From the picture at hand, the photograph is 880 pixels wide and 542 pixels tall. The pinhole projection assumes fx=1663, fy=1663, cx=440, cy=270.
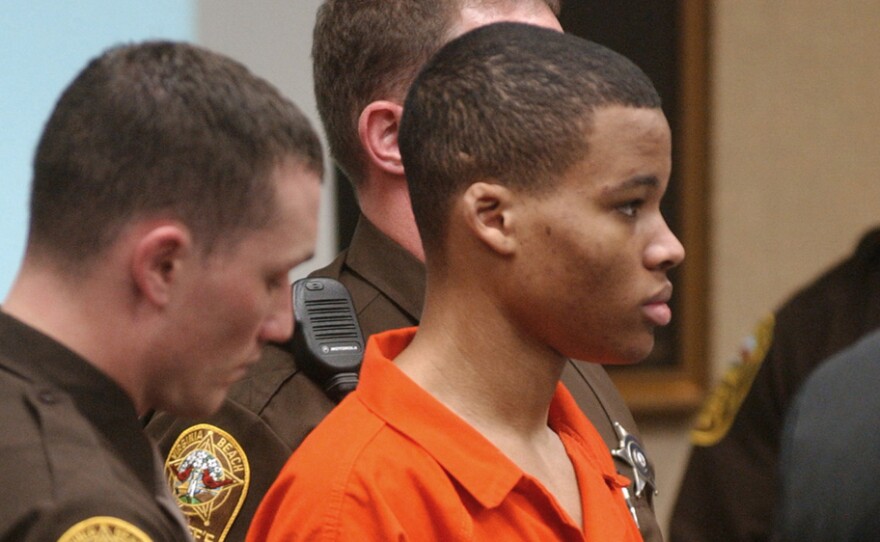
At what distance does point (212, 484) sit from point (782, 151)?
7.52ft

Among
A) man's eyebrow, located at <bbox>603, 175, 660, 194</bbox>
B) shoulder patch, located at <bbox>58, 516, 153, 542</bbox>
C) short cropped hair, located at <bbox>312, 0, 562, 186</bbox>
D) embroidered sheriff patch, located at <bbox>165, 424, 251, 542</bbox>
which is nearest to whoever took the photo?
shoulder patch, located at <bbox>58, 516, 153, 542</bbox>

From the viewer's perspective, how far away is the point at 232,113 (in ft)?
4.10

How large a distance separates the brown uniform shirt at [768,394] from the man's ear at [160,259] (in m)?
1.29

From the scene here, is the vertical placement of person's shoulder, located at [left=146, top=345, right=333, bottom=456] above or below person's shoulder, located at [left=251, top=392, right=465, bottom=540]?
below

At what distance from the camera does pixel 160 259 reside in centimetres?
121

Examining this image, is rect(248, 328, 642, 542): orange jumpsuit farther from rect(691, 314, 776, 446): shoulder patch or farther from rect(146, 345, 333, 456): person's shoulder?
rect(691, 314, 776, 446): shoulder patch

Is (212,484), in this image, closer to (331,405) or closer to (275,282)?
(331,405)

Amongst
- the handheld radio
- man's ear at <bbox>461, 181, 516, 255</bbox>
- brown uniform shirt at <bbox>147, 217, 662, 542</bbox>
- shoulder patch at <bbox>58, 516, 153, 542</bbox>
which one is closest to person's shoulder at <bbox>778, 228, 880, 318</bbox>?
brown uniform shirt at <bbox>147, 217, 662, 542</bbox>

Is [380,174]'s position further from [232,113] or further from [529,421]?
[232,113]

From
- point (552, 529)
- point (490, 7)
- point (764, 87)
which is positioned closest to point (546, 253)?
Result: point (552, 529)

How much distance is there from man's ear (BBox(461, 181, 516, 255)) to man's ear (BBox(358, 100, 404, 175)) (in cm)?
37

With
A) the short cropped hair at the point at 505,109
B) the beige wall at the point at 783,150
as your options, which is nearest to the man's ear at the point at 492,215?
the short cropped hair at the point at 505,109

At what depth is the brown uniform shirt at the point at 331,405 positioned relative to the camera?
1.65 m

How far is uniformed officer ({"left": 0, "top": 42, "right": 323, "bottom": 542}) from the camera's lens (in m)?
1.19
